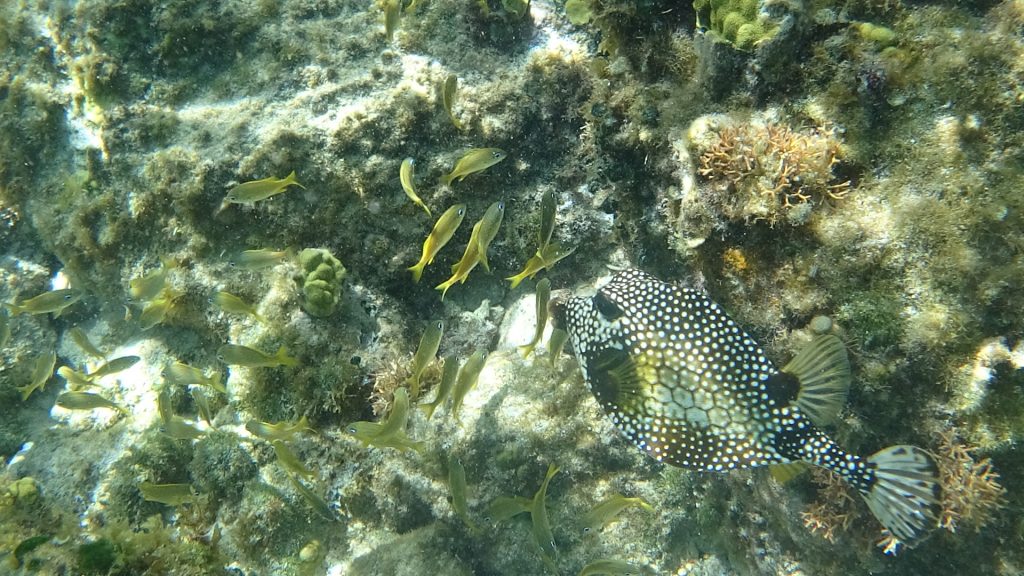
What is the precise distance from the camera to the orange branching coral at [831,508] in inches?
138

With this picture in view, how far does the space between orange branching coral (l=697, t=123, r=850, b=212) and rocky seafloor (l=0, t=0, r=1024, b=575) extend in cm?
2

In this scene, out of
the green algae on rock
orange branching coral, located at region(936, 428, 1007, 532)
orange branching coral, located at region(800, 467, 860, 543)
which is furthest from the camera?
the green algae on rock

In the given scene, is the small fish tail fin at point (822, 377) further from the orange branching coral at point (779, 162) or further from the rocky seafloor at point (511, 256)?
the orange branching coral at point (779, 162)

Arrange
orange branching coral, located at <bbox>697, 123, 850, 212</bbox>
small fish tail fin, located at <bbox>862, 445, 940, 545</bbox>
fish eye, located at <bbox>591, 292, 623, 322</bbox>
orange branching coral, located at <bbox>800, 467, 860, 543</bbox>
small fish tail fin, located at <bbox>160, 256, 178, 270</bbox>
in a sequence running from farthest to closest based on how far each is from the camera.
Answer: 1. small fish tail fin, located at <bbox>160, 256, 178, 270</bbox>
2. fish eye, located at <bbox>591, 292, 623, 322</bbox>
3. orange branching coral, located at <bbox>800, 467, 860, 543</bbox>
4. orange branching coral, located at <bbox>697, 123, 850, 212</bbox>
5. small fish tail fin, located at <bbox>862, 445, 940, 545</bbox>

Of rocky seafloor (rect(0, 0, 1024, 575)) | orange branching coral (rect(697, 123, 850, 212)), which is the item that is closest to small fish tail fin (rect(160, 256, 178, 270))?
rocky seafloor (rect(0, 0, 1024, 575))

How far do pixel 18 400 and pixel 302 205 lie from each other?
6.17m

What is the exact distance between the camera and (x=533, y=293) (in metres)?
5.31

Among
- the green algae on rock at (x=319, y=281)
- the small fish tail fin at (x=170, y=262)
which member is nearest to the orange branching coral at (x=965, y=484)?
the green algae on rock at (x=319, y=281)

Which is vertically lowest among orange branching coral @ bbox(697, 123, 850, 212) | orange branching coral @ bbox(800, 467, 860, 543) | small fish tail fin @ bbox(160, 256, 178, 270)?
orange branching coral @ bbox(800, 467, 860, 543)

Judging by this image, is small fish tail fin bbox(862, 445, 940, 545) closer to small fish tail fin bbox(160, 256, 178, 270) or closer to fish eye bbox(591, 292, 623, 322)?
fish eye bbox(591, 292, 623, 322)

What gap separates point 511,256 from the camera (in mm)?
5168

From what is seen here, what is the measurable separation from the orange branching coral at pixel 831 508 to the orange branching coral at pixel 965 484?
0.56 metres

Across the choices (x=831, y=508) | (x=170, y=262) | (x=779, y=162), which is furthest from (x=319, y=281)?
(x=831, y=508)

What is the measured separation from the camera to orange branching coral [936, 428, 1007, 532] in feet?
9.62
